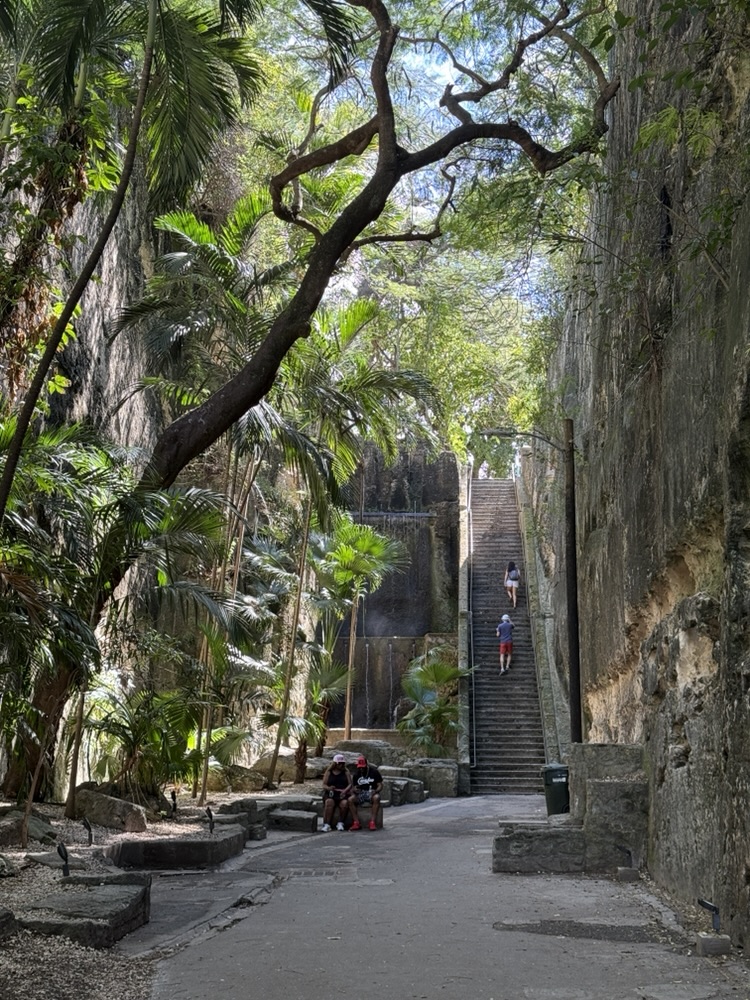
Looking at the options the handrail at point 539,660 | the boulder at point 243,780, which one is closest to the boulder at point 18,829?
the boulder at point 243,780

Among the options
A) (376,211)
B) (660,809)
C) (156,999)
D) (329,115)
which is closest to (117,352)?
(329,115)

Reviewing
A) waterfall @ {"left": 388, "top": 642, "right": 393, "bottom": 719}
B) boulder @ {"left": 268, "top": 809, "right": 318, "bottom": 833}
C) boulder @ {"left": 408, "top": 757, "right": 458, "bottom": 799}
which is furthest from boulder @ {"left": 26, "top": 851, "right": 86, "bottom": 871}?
waterfall @ {"left": 388, "top": 642, "right": 393, "bottom": 719}

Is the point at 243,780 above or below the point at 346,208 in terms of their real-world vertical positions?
below

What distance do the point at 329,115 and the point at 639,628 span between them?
13887 mm

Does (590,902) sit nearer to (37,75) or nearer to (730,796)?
(730,796)

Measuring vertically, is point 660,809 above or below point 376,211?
below

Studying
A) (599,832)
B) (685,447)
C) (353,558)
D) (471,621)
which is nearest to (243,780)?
(353,558)

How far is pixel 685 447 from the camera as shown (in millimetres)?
8500

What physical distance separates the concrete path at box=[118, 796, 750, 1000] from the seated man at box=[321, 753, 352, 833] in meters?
3.95

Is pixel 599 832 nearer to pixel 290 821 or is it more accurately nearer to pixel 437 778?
pixel 290 821

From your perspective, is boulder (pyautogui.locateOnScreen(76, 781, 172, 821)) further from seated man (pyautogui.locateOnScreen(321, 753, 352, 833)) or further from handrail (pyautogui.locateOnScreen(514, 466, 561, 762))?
handrail (pyautogui.locateOnScreen(514, 466, 561, 762))

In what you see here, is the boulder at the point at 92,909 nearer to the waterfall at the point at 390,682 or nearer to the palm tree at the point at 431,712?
the palm tree at the point at 431,712

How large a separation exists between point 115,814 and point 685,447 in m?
7.45

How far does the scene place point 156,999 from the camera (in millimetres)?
5668
